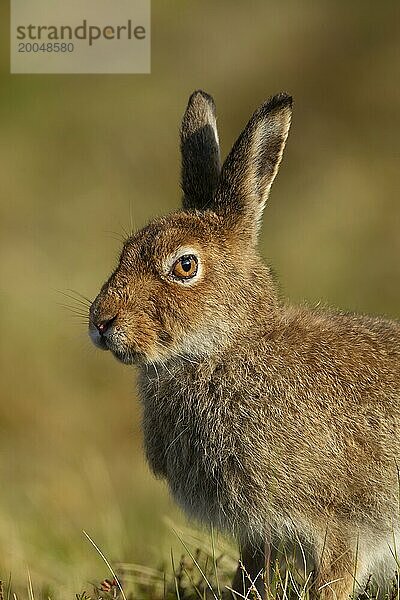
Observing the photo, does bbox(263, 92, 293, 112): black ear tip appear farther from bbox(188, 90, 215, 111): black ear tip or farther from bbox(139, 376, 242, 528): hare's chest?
bbox(139, 376, 242, 528): hare's chest

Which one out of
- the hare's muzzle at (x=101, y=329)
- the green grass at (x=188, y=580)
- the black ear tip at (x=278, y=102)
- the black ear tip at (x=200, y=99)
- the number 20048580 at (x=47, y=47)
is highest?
the number 20048580 at (x=47, y=47)

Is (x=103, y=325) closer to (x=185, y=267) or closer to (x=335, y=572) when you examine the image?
(x=185, y=267)

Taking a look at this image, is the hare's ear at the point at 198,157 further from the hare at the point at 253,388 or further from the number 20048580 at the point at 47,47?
the number 20048580 at the point at 47,47

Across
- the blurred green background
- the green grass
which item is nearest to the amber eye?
the green grass

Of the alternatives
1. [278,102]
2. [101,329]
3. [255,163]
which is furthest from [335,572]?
[278,102]

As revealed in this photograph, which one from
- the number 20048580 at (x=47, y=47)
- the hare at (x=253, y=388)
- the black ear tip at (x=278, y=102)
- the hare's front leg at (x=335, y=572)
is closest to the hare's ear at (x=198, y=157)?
the hare at (x=253, y=388)

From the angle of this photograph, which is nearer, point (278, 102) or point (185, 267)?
point (185, 267)
